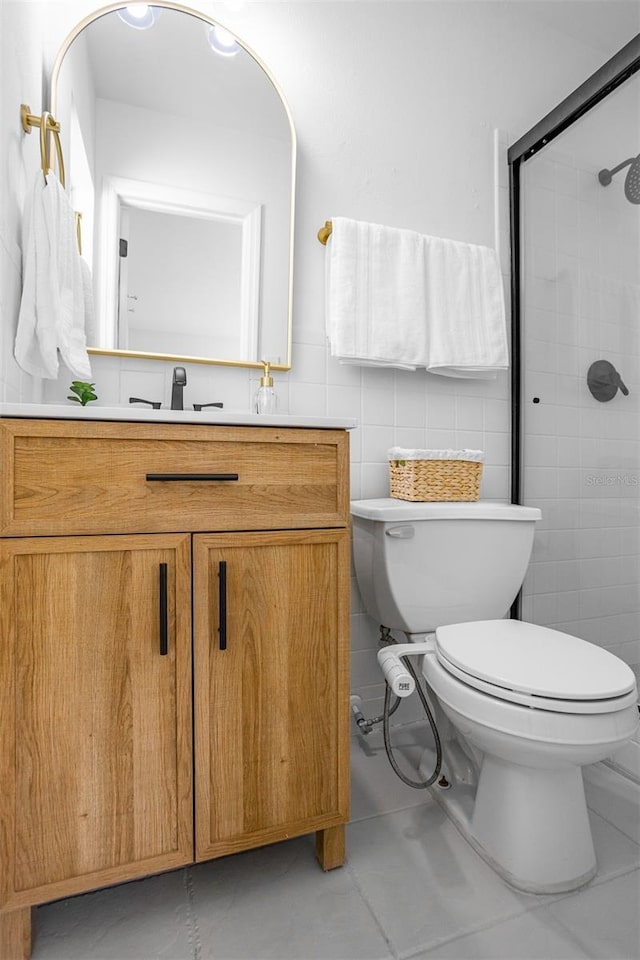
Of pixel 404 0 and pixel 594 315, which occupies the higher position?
pixel 404 0

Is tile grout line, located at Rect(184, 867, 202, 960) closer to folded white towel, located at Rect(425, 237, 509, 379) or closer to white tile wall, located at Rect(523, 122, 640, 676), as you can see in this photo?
white tile wall, located at Rect(523, 122, 640, 676)

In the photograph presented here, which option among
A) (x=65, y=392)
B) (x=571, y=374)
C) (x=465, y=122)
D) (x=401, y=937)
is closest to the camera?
(x=401, y=937)

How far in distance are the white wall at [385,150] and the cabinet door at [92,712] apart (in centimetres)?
68

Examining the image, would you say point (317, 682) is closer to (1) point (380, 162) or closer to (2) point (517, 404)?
(2) point (517, 404)

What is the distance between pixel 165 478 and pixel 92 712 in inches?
15.8

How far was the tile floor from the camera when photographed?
88 centimetres

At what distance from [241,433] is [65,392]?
655 mm

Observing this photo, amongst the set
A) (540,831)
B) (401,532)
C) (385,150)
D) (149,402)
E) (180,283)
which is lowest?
(540,831)

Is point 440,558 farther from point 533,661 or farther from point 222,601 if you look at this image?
point 222,601

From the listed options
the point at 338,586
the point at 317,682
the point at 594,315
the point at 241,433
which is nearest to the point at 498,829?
the point at 317,682

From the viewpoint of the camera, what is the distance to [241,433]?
939mm

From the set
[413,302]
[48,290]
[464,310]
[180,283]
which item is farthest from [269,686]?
[464,310]

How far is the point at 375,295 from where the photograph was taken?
155 cm

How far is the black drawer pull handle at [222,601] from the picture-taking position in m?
0.92
